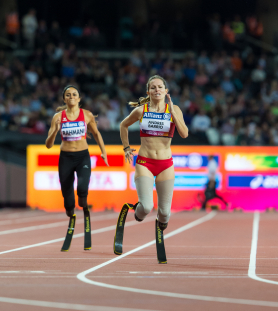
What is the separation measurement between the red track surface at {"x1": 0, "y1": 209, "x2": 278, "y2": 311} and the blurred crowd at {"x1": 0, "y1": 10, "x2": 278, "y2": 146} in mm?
7437

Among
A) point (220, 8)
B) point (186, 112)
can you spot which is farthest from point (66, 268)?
point (220, 8)

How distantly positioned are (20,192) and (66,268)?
37.4 feet

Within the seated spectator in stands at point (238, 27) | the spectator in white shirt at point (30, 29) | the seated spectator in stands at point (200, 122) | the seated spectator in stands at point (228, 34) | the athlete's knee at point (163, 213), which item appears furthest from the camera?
the seated spectator in stands at point (238, 27)

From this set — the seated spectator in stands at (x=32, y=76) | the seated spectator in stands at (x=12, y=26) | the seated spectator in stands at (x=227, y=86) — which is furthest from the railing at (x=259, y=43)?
the seated spectator in stands at (x=12, y=26)

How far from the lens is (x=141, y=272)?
21.2 feet

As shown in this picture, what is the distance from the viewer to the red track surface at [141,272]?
4832 millimetres

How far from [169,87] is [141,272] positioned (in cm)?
1514

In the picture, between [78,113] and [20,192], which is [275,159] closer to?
[20,192]

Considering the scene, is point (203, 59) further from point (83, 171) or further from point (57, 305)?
point (57, 305)

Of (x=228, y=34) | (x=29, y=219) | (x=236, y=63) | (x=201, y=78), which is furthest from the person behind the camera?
(x=228, y=34)

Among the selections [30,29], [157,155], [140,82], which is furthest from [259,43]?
[157,155]

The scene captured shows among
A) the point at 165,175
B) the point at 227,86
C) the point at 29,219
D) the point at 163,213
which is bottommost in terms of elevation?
the point at 29,219

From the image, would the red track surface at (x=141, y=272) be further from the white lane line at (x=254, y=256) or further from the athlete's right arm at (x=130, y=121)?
the athlete's right arm at (x=130, y=121)

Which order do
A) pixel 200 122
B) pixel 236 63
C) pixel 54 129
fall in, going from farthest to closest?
pixel 236 63 → pixel 200 122 → pixel 54 129
